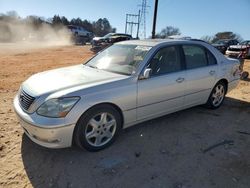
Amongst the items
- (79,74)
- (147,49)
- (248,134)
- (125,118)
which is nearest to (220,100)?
(248,134)

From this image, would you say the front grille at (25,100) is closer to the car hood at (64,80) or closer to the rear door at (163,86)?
the car hood at (64,80)

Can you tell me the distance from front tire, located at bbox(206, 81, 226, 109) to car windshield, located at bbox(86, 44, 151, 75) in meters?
2.02

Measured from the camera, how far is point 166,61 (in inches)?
172

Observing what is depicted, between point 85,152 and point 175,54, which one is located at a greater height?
point 175,54

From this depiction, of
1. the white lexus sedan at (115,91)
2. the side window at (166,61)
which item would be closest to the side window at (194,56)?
the white lexus sedan at (115,91)

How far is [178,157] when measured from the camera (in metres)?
3.59

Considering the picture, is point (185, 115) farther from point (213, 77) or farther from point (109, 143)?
point (109, 143)

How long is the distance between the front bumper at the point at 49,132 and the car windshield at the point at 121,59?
1348 millimetres

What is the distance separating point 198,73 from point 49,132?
3.01 meters

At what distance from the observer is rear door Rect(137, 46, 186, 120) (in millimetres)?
3996

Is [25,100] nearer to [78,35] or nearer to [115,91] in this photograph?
[115,91]

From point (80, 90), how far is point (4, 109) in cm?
270

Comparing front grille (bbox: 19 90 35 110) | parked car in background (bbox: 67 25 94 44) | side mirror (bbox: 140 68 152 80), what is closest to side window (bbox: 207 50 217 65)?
side mirror (bbox: 140 68 152 80)

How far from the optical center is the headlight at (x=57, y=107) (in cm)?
321
